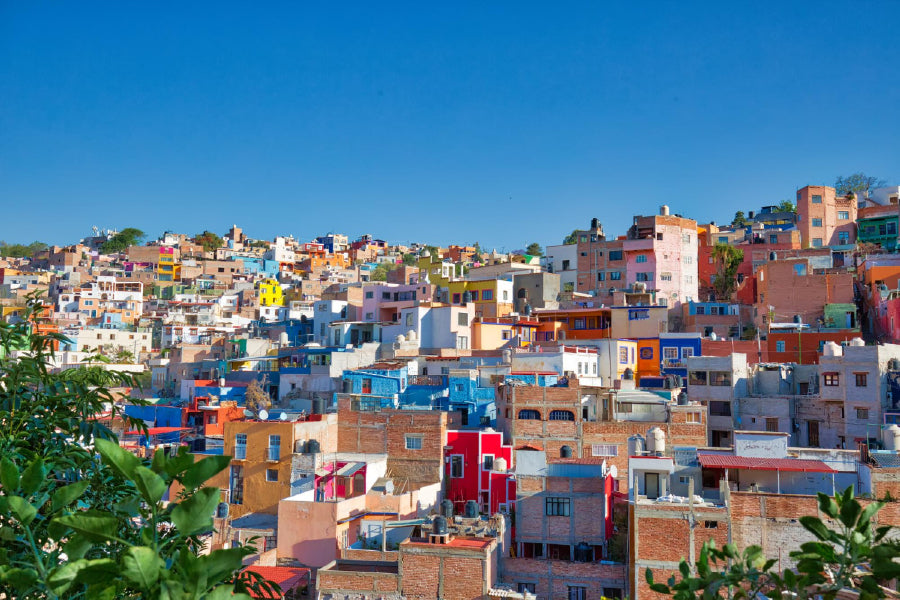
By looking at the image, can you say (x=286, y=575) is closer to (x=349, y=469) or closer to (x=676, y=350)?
(x=349, y=469)

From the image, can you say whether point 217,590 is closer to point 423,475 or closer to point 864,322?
point 423,475

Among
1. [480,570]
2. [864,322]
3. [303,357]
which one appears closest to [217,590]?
[480,570]

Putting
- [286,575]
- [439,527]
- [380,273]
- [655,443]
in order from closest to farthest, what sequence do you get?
[439,527] → [286,575] → [655,443] → [380,273]

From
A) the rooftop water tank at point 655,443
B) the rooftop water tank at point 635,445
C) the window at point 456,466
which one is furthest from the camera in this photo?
the window at point 456,466

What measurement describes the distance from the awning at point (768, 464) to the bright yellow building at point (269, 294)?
183 ft

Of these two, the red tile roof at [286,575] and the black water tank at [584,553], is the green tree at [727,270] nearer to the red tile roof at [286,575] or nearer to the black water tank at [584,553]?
the black water tank at [584,553]

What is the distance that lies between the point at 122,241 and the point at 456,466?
292ft

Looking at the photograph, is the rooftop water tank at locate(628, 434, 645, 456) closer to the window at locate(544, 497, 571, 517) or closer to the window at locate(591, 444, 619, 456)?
the window at locate(591, 444, 619, 456)

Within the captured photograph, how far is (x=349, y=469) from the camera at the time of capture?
2652cm

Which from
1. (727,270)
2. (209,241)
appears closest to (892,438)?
(727,270)

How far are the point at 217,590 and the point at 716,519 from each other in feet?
57.4

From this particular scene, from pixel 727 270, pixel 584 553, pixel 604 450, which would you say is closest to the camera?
pixel 584 553

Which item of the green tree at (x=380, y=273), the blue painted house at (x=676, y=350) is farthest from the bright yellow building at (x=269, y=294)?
the blue painted house at (x=676, y=350)

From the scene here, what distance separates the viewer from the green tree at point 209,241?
339 ft
